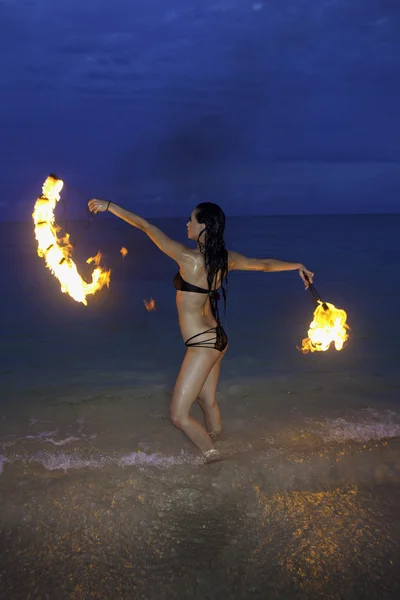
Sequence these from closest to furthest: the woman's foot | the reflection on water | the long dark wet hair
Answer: the reflection on water
the long dark wet hair
the woman's foot

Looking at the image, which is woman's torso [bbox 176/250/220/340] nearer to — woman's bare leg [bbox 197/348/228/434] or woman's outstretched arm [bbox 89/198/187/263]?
woman's outstretched arm [bbox 89/198/187/263]

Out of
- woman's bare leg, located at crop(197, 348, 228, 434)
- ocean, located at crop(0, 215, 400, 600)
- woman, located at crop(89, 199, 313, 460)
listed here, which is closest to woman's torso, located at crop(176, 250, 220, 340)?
woman, located at crop(89, 199, 313, 460)

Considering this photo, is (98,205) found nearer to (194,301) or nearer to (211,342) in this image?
(194,301)

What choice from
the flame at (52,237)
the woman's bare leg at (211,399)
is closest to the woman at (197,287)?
the woman's bare leg at (211,399)

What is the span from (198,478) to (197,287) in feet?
7.10

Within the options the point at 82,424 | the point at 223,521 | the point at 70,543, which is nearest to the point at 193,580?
the point at 223,521

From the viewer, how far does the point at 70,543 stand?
203 inches

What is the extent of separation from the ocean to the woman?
3.17ft

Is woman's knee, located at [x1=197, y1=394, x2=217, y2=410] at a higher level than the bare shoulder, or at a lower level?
lower

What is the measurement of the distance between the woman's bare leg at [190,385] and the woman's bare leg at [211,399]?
0.31m

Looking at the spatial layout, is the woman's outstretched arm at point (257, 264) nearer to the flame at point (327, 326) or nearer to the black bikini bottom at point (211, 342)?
the flame at point (327, 326)

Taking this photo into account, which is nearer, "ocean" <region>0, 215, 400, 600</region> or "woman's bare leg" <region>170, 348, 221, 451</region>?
"ocean" <region>0, 215, 400, 600</region>

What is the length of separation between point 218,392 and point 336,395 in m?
2.04

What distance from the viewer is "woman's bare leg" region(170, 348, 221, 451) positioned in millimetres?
5777
